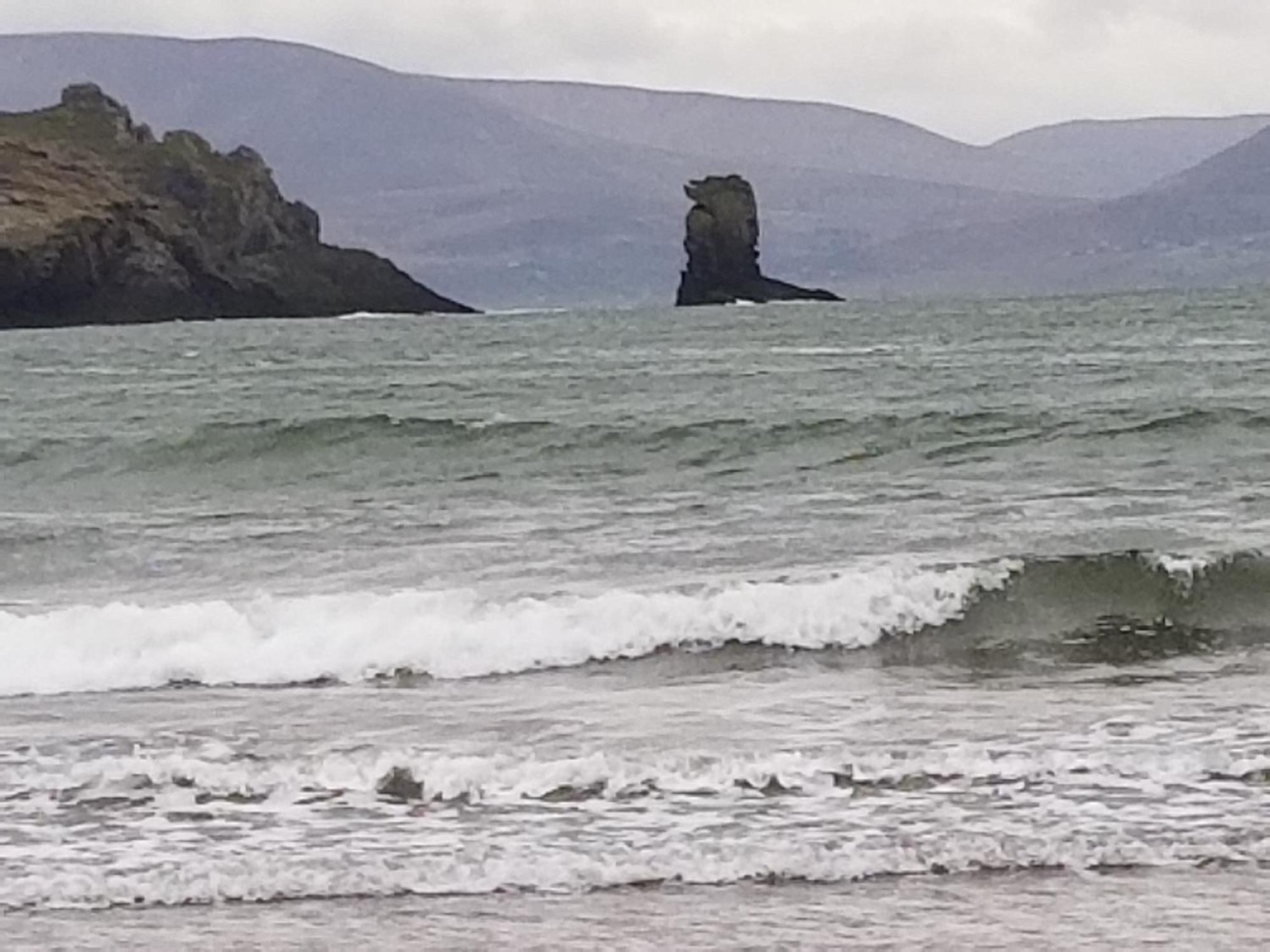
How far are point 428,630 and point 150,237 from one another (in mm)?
99497

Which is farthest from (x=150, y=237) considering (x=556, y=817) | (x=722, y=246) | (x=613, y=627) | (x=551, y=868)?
(x=551, y=868)

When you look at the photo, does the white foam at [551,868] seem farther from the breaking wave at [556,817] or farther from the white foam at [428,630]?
the white foam at [428,630]

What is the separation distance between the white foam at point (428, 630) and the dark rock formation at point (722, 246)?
9314cm

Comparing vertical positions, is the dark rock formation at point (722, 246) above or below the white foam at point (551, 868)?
above

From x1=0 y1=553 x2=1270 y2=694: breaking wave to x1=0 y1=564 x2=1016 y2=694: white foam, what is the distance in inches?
0.6

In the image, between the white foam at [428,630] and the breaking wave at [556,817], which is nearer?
the breaking wave at [556,817]

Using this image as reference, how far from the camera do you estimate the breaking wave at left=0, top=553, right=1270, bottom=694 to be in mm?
13273

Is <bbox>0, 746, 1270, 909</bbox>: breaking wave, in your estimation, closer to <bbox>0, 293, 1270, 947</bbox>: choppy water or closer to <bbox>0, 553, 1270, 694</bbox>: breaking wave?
<bbox>0, 293, 1270, 947</bbox>: choppy water

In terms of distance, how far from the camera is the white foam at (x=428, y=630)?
13.2 m

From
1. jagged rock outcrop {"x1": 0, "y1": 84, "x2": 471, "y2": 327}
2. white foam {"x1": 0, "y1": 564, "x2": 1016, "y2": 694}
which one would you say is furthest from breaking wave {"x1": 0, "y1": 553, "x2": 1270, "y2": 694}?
jagged rock outcrop {"x1": 0, "y1": 84, "x2": 471, "y2": 327}

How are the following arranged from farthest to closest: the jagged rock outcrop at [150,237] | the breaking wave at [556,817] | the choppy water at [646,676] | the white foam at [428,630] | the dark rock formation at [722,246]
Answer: the dark rock formation at [722,246] → the jagged rock outcrop at [150,237] → the white foam at [428,630] → the breaking wave at [556,817] → the choppy water at [646,676]

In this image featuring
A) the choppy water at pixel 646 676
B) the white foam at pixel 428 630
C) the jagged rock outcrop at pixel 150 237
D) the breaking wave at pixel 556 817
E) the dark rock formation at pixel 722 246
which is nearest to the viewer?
the choppy water at pixel 646 676

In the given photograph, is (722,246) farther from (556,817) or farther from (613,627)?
(556,817)

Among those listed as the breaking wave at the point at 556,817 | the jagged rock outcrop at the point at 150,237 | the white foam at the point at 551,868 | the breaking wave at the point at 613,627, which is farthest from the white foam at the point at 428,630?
the jagged rock outcrop at the point at 150,237
